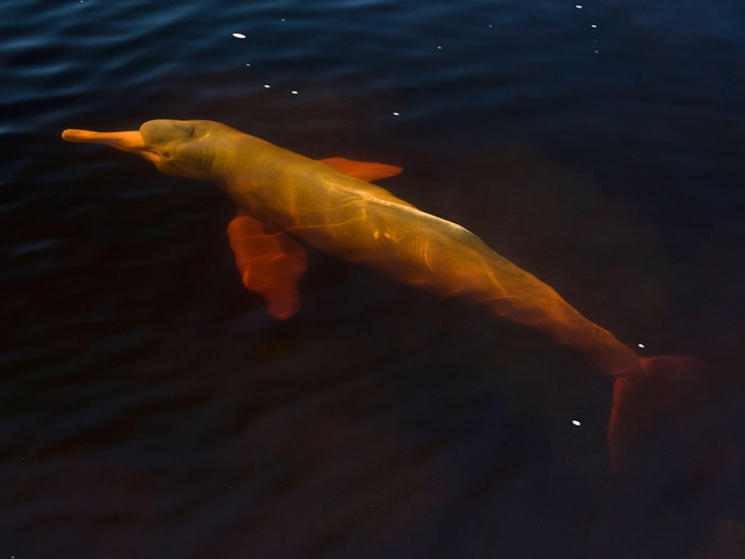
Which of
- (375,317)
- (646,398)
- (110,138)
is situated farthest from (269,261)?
(646,398)

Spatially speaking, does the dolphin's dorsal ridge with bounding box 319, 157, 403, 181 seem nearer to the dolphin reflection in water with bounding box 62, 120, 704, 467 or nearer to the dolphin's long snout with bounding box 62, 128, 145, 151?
the dolphin reflection in water with bounding box 62, 120, 704, 467

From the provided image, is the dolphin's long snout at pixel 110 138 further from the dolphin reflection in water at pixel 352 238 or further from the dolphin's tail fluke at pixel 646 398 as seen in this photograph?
the dolphin's tail fluke at pixel 646 398

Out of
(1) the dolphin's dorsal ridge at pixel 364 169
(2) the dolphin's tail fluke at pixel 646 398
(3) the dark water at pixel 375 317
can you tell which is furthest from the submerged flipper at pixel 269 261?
(2) the dolphin's tail fluke at pixel 646 398

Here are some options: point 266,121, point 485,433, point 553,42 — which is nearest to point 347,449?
point 485,433

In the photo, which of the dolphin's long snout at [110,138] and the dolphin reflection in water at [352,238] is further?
the dolphin's long snout at [110,138]

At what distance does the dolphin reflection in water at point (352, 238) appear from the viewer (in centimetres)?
517

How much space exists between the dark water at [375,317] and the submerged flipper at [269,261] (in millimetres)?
164

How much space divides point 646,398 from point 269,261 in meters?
3.33

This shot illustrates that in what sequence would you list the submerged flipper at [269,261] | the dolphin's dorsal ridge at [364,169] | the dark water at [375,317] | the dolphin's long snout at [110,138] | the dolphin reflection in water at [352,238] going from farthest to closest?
the dolphin's long snout at [110,138] < the dolphin's dorsal ridge at [364,169] < the submerged flipper at [269,261] < the dolphin reflection in water at [352,238] < the dark water at [375,317]

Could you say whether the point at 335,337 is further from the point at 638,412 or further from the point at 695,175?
the point at 695,175

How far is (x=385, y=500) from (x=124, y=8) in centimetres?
924

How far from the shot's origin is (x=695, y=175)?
704 centimetres

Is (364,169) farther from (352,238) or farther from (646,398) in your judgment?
(646,398)

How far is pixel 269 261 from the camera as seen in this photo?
6070mm
